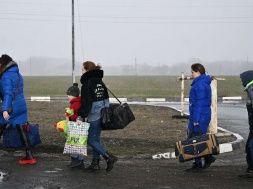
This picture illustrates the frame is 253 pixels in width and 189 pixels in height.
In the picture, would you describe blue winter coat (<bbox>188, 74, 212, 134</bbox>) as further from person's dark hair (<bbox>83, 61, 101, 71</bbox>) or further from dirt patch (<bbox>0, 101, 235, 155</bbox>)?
dirt patch (<bbox>0, 101, 235, 155</bbox>)

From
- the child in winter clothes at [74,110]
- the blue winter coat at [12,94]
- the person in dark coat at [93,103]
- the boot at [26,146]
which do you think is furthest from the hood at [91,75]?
the boot at [26,146]

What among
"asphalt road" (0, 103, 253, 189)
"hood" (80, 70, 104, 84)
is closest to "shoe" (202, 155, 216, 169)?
"asphalt road" (0, 103, 253, 189)

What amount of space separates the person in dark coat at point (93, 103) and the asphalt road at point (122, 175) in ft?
1.06

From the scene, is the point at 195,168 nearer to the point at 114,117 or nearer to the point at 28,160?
the point at 114,117

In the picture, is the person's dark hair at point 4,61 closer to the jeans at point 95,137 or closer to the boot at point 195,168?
the jeans at point 95,137

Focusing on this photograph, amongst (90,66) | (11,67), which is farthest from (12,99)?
(90,66)

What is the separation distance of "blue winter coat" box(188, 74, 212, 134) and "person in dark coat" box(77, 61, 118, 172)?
1.42 meters

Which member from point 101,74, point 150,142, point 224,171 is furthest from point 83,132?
point 150,142

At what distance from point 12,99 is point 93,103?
56.5 inches

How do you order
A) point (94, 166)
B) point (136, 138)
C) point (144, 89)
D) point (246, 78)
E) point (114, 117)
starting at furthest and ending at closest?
point (144, 89), point (136, 138), point (94, 166), point (114, 117), point (246, 78)

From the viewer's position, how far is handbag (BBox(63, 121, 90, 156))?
8516mm

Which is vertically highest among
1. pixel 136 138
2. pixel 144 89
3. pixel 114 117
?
pixel 114 117

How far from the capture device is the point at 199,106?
879 cm

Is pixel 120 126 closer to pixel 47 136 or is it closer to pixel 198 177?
pixel 198 177
